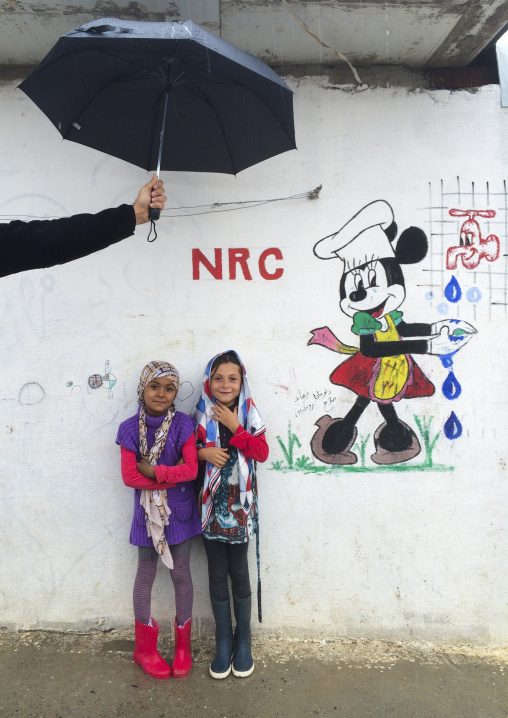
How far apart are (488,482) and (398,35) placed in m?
2.56

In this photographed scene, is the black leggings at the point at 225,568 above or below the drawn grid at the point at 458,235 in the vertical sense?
below

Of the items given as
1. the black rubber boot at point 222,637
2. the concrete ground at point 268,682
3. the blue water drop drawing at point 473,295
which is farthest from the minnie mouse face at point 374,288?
the concrete ground at point 268,682

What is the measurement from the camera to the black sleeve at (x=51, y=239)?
1.69 metres

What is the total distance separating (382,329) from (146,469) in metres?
1.57

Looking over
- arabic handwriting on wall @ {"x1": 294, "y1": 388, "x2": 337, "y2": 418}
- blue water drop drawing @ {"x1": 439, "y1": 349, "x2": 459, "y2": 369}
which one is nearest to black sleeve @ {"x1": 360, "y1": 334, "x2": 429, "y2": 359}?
blue water drop drawing @ {"x1": 439, "y1": 349, "x2": 459, "y2": 369}

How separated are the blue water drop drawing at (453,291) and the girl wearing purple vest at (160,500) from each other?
167 cm

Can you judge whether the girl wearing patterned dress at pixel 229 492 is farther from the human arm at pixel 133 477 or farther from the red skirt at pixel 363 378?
the red skirt at pixel 363 378

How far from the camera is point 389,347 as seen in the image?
10.4ft

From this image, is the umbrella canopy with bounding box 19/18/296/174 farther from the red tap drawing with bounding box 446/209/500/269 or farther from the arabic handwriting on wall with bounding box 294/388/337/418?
the arabic handwriting on wall with bounding box 294/388/337/418

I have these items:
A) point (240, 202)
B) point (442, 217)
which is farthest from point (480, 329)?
point (240, 202)

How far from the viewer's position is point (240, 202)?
10.4 feet

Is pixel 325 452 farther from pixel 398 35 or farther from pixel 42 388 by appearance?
pixel 398 35

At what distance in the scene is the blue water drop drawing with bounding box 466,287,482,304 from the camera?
3150 millimetres

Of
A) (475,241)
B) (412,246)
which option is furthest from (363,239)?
(475,241)
